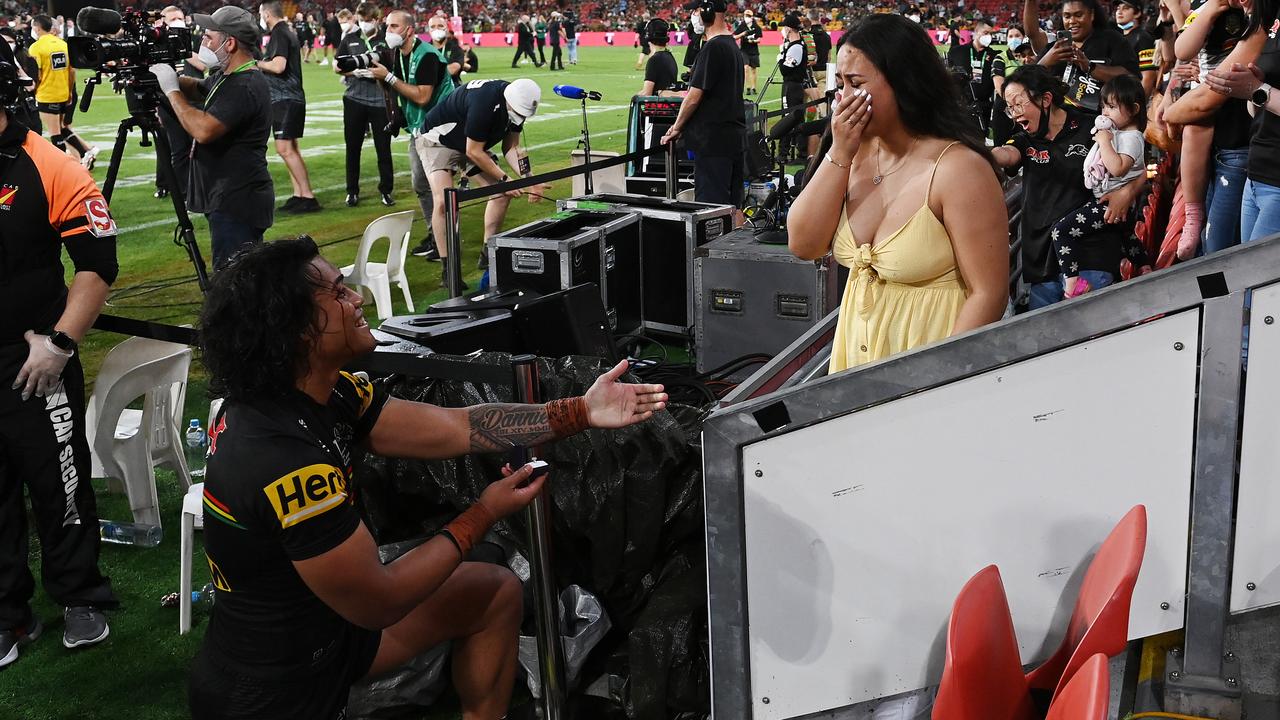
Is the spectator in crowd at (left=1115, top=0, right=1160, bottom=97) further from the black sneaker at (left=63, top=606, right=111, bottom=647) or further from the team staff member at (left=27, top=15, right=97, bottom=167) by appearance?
the team staff member at (left=27, top=15, right=97, bottom=167)

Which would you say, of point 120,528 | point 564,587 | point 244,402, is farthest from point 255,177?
point 244,402

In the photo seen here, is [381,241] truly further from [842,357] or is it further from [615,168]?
[842,357]

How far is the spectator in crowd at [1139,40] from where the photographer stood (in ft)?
27.8

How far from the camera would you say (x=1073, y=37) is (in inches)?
289

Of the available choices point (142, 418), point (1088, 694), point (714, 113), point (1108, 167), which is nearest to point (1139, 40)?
point (714, 113)

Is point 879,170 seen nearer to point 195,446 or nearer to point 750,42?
point 195,446

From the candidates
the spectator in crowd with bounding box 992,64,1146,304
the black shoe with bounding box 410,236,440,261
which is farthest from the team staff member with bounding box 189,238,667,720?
the black shoe with bounding box 410,236,440,261

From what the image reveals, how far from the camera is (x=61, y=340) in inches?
141

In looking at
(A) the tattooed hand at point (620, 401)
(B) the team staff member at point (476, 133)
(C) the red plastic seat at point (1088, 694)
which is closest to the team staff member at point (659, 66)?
(B) the team staff member at point (476, 133)

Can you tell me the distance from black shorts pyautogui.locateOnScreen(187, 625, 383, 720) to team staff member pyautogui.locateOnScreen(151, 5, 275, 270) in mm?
3687

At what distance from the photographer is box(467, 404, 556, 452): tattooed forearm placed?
279cm

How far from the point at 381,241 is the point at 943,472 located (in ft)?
28.9

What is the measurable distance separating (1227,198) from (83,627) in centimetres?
472

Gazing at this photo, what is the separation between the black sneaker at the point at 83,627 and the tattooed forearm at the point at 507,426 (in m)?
1.85
